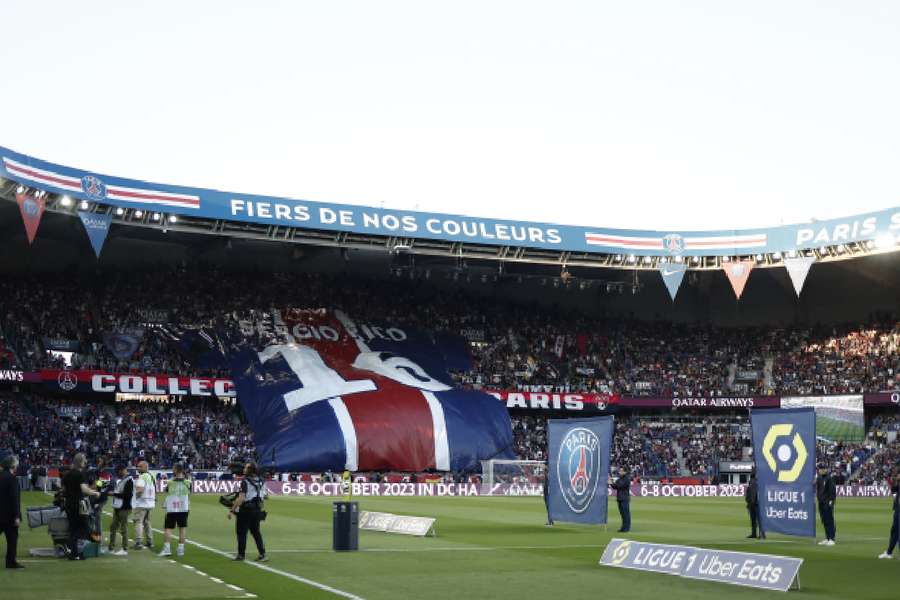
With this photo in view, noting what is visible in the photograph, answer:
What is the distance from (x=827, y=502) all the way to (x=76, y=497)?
56.8 feet

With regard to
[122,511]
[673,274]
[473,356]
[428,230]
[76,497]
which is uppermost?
[428,230]

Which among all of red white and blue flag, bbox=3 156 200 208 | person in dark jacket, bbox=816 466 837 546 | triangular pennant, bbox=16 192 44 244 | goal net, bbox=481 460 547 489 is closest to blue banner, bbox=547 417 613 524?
person in dark jacket, bbox=816 466 837 546

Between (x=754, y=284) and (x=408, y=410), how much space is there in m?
31.5

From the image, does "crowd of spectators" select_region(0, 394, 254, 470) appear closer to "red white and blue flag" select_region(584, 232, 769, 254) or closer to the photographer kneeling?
"red white and blue flag" select_region(584, 232, 769, 254)

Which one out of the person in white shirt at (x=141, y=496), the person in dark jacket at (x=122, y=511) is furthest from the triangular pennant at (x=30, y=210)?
the person in dark jacket at (x=122, y=511)

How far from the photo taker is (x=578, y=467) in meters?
29.9

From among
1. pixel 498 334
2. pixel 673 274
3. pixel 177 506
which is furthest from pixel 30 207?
pixel 673 274

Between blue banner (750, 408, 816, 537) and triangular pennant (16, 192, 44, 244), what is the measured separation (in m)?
38.1

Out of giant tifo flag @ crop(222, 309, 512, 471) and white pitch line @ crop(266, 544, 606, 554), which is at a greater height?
giant tifo flag @ crop(222, 309, 512, 471)

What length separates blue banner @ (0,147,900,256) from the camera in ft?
188

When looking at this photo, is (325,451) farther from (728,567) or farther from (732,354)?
(728,567)

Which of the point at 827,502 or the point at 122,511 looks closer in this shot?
the point at 122,511

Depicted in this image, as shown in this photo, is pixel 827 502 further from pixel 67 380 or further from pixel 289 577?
pixel 67 380

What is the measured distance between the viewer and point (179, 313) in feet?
227
